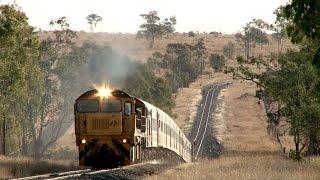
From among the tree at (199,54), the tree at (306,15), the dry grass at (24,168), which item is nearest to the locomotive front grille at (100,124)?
the dry grass at (24,168)

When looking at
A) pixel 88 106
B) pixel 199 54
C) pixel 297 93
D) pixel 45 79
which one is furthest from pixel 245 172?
pixel 199 54

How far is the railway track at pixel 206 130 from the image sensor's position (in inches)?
2665

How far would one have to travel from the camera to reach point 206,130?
8362cm

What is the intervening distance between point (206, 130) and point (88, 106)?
5624 cm

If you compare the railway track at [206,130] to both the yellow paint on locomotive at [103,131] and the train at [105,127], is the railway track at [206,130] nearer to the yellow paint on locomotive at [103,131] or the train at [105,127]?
the train at [105,127]

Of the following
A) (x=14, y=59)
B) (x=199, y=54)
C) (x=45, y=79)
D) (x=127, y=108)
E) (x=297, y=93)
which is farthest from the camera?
(x=199, y=54)

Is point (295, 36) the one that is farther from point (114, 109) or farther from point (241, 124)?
point (241, 124)

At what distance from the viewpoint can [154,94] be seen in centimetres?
8056

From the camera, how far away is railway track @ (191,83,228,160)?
6769 cm

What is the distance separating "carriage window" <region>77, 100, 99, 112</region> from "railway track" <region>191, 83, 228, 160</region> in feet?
116

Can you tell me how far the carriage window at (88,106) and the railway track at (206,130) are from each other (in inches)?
1392

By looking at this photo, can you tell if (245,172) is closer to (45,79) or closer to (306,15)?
(306,15)

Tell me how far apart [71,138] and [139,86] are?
730 inches

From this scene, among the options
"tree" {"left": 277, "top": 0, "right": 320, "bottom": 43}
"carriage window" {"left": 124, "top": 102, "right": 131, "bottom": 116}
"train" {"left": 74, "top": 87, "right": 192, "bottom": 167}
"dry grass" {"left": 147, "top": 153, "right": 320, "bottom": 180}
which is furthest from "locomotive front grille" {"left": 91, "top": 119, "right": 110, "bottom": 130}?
"tree" {"left": 277, "top": 0, "right": 320, "bottom": 43}
